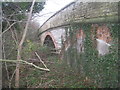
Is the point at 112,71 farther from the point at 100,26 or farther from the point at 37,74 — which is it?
the point at 37,74

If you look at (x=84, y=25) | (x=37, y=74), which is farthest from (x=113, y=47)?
(x=37, y=74)

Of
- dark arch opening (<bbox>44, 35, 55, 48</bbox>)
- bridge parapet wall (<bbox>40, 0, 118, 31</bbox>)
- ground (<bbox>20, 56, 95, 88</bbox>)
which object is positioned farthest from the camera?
dark arch opening (<bbox>44, 35, 55, 48</bbox>)

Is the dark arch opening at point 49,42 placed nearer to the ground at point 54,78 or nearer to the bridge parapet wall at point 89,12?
the bridge parapet wall at point 89,12

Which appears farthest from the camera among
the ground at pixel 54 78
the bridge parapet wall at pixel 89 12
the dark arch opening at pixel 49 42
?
the dark arch opening at pixel 49 42

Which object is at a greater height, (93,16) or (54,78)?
(93,16)

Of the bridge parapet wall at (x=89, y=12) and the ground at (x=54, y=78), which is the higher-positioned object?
the bridge parapet wall at (x=89, y=12)

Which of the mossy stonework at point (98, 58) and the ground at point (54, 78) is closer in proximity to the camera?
the mossy stonework at point (98, 58)

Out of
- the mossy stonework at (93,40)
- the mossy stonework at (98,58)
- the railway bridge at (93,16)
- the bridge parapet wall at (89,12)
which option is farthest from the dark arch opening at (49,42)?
the mossy stonework at (98,58)

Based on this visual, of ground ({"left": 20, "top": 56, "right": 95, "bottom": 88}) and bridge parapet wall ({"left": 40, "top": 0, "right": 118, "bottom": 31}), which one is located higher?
bridge parapet wall ({"left": 40, "top": 0, "right": 118, "bottom": 31})

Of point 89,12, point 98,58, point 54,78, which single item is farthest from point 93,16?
point 54,78

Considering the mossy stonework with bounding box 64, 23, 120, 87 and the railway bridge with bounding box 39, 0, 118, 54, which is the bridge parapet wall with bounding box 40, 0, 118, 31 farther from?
the mossy stonework with bounding box 64, 23, 120, 87

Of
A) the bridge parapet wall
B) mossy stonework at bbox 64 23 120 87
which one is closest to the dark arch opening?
the bridge parapet wall

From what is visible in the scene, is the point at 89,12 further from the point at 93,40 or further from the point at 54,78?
the point at 54,78

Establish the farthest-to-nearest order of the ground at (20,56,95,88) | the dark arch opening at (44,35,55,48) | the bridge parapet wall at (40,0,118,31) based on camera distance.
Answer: the dark arch opening at (44,35,55,48) → the ground at (20,56,95,88) → the bridge parapet wall at (40,0,118,31)
